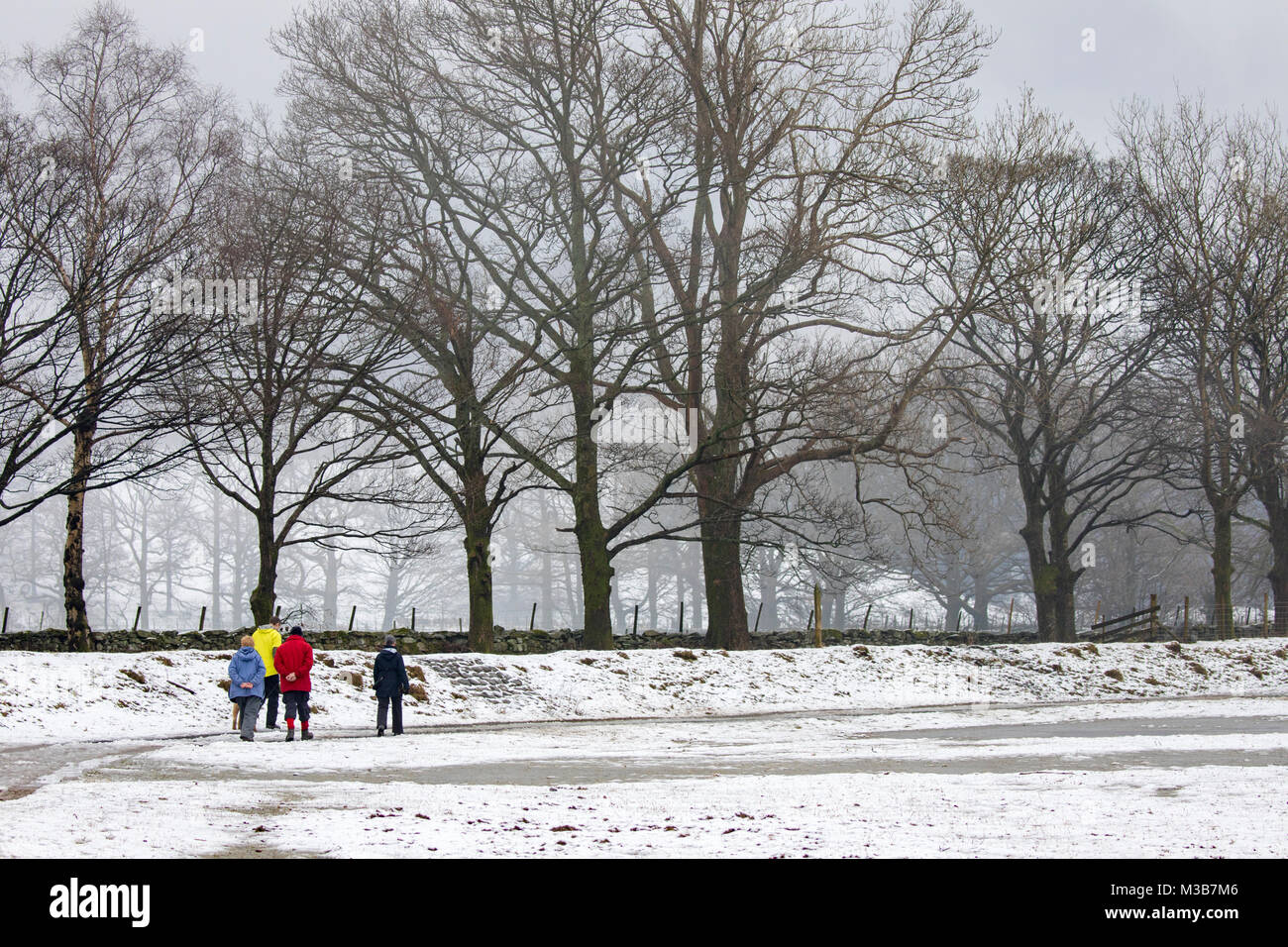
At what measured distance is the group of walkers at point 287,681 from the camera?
17.8m

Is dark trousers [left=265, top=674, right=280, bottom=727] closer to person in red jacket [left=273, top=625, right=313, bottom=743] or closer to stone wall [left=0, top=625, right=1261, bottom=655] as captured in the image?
person in red jacket [left=273, top=625, right=313, bottom=743]

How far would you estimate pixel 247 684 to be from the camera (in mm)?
17859

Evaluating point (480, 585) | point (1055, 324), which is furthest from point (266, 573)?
point (1055, 324)

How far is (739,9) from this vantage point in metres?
29.0

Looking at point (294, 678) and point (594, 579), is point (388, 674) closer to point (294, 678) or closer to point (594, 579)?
point (294, 678)

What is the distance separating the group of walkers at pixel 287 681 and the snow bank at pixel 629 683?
1.57 m

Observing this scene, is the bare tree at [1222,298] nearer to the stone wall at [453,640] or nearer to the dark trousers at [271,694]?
the stone wall at [453,640]

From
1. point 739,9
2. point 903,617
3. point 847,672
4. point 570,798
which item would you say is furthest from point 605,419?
point 903,617

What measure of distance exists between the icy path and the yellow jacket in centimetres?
138

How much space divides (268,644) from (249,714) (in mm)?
2076
